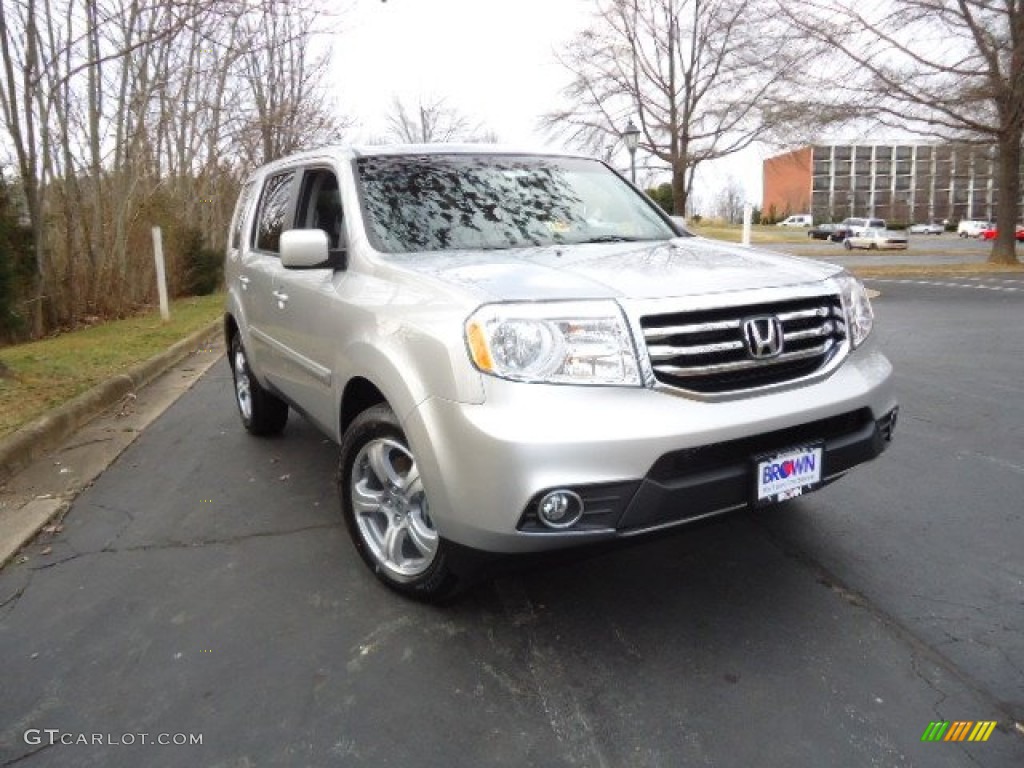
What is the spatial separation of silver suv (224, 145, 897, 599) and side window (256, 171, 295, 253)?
2.63ft

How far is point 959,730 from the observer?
2105 millimetres

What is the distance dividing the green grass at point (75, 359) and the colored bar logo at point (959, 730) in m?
5.37

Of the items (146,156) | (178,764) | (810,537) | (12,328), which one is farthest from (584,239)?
(146,156)

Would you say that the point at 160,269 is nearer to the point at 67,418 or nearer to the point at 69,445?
the point at 67,418

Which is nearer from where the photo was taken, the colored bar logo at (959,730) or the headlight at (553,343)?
the colored bar logo at (959,730)

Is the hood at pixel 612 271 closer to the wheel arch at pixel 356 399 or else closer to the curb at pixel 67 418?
the wheel arch at pixel 356 399

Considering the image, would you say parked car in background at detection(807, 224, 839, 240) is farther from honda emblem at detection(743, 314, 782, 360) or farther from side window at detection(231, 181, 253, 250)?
honda emblem at detection(743, 314, 782, 360)

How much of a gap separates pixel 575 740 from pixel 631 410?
0.96m

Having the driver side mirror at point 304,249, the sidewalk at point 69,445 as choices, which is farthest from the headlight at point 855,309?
the sidewalk at point 69,445

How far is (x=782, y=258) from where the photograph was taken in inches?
122

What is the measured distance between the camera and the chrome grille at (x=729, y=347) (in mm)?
2363

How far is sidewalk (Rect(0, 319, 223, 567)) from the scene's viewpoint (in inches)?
157

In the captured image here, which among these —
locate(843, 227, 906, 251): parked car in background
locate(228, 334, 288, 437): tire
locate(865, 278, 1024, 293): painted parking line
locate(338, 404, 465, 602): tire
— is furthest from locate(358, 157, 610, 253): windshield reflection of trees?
locate(843, 227, 906, 251): parked car in background

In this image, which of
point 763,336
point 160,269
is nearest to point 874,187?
point 160,269
